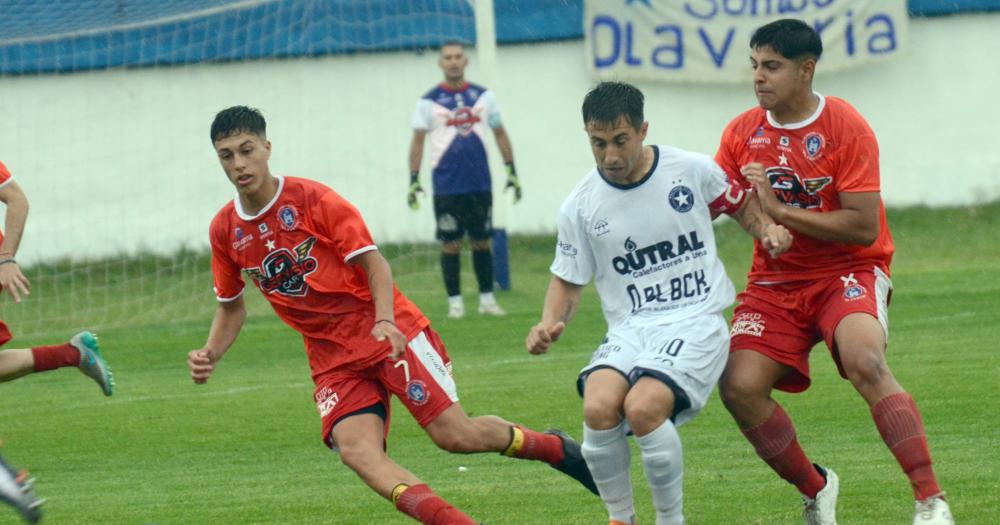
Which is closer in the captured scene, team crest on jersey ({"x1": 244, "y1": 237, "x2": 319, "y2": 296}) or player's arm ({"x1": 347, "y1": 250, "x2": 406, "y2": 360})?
player's arm ({"x1": 347, "y1": 250, "x2": 406, "y2": 360})

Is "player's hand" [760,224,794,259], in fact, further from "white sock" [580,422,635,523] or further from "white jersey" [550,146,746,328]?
"white sock" [580,422,635,523]

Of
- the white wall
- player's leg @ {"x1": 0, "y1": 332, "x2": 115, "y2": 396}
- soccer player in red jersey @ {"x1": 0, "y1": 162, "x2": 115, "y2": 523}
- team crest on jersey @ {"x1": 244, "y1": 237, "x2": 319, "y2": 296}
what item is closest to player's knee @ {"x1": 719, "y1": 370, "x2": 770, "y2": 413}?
team crest on jersey @ {"x1": 244, "y1": 237, "x2": 319, "y2": 296}

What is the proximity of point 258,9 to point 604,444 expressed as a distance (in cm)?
1119

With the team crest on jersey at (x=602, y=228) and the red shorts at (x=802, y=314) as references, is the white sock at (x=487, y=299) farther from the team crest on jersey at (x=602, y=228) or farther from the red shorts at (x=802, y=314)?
the team crest on jersey at (x=602, y=228)

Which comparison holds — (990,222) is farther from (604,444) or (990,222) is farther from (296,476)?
(604,444)

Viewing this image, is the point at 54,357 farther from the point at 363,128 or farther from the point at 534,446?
the point at 363,128

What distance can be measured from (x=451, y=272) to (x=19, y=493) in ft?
28.5

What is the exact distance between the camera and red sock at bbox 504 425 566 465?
651 centimetres

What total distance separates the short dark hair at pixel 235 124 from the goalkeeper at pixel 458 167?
7440 mm

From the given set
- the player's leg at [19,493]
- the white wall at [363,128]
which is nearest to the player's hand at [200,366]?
the player's leg at [19,493]

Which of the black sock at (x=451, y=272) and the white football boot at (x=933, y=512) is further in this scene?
the black sock at (x=451, y=272)

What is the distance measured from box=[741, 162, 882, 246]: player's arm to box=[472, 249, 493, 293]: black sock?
783cm

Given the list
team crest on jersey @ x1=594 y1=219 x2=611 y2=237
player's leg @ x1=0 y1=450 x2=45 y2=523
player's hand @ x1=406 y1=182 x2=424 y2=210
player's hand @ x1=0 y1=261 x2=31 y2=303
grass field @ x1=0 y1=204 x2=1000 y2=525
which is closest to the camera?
player's leg @ x1=0 y1=450 x2=45 y2=523

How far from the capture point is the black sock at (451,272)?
44.6ft
